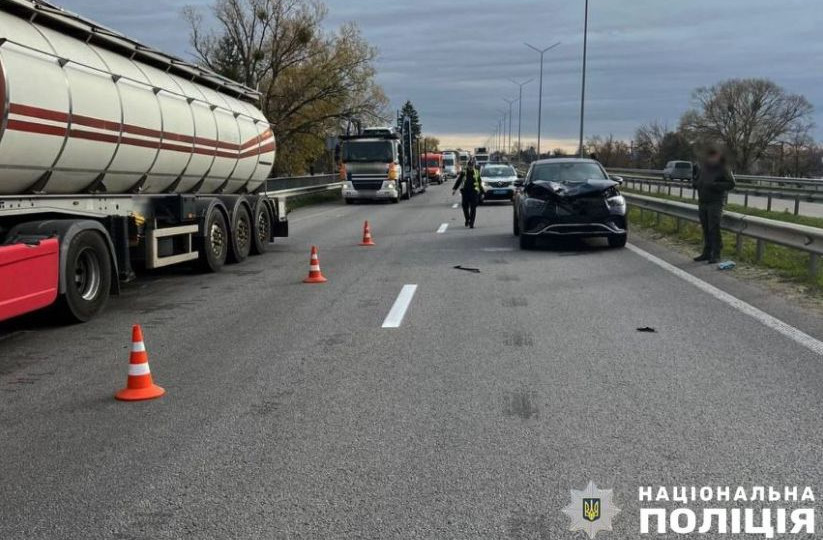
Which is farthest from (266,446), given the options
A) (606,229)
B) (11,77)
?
(606,229)

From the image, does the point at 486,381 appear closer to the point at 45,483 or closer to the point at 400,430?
the point at 400,430

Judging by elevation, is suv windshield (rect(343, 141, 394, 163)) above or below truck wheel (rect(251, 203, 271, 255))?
above

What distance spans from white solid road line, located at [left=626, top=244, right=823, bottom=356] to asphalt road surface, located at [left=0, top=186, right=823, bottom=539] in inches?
4.5

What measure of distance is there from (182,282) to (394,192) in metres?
23.2

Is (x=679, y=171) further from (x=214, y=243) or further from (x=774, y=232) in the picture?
(x=214, y=243)

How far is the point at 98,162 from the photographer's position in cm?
928

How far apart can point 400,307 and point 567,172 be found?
25.1 ft

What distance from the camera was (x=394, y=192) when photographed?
114ft

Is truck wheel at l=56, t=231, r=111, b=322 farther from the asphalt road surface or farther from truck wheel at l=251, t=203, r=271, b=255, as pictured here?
truck wheel at l=251, t=203, r=271, b=255

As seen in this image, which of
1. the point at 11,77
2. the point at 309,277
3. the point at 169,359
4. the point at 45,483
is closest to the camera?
the point at 45,483

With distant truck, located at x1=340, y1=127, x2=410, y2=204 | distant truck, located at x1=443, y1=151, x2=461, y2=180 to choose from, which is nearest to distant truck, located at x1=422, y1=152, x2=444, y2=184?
distant truck, located at x1=443, y1=151, x2=461, y2=180

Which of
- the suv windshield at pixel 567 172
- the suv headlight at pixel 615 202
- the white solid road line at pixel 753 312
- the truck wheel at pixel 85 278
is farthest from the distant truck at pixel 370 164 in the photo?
the truck wheel at pixel 85 278

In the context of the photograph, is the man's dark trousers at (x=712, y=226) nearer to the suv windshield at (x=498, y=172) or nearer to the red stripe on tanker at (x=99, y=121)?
the red stripe on tanker at (x=99, y=121)

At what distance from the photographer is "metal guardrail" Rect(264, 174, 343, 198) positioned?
104ft
